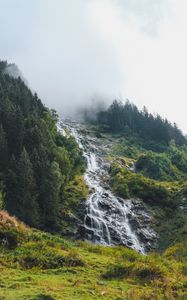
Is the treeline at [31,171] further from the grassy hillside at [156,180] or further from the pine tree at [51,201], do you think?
the grassy hillside at [156,180]

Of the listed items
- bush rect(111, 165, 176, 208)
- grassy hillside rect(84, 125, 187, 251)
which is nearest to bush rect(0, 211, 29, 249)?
grassy hillside rect(84, 125, 187, 251)

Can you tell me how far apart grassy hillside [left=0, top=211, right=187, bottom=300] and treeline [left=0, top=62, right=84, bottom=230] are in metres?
22.2

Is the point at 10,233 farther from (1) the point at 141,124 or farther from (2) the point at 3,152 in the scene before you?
(1) the point at 141,124

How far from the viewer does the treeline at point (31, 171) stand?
2440 inches

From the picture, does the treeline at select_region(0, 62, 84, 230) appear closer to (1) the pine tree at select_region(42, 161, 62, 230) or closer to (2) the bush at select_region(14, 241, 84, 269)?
(1) the pine tree at select_region(42, 161, 62, 230)

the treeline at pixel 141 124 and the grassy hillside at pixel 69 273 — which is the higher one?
the treeline at pixel 141 124

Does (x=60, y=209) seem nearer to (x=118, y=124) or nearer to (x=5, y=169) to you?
(x=5, y=169)

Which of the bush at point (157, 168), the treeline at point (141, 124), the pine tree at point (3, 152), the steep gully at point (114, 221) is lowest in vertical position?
the steep gully at point (114, 221)

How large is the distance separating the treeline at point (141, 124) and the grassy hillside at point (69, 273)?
141970 mm

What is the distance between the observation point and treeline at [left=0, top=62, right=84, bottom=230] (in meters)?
62.0

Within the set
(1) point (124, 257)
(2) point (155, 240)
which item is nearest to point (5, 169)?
(2) point (155, 240)

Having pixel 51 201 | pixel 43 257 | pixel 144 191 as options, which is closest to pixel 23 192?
pixel 51 201

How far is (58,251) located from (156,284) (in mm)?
8715

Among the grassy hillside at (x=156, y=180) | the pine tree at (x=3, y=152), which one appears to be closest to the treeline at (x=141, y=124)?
the grassy hillside at (x=156, y=180)
